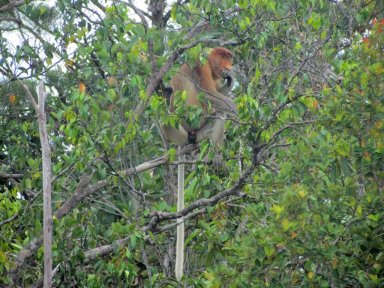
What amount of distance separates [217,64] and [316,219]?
12.6 feet

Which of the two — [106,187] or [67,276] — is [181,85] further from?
[67,276]

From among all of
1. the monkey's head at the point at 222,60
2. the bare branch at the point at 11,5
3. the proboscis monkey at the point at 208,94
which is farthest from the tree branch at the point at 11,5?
the monkey's head at the point at 222,60

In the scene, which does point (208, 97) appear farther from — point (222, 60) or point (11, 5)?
point (11, 5)

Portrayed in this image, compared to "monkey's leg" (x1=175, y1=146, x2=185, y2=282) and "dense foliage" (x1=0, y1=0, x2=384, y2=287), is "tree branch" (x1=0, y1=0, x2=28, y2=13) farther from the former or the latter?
"monkey's leg" (x1=175, y1=146, x2=185, y2=282)

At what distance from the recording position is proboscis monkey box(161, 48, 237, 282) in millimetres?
7207

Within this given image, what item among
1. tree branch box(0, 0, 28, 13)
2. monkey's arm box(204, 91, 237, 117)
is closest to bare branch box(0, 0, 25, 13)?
tree branch box(0, 0, 28, 13)

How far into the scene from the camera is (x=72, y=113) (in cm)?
565

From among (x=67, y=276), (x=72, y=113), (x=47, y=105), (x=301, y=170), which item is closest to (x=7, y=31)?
(x=47, y=105)

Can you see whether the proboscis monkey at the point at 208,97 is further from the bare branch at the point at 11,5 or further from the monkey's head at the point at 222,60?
the bare branch at the point at 11,5

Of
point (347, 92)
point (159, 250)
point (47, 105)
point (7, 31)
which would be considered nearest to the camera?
point (347, 92)

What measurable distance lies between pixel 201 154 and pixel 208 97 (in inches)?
77.4

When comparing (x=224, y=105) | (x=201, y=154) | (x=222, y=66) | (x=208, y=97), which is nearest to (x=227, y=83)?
(x=222, y=66)

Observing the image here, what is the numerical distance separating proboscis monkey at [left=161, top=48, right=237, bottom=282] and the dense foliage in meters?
0.20

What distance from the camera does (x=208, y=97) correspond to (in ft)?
25.5
